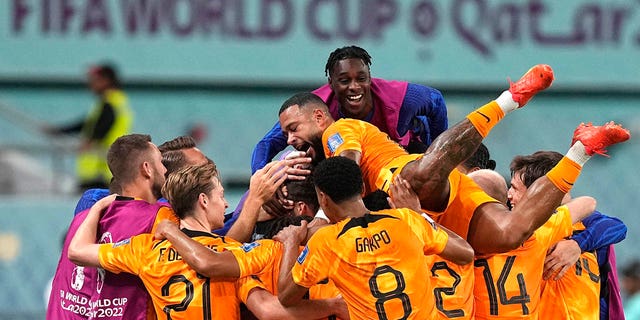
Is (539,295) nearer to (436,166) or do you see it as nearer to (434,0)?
(436,166)

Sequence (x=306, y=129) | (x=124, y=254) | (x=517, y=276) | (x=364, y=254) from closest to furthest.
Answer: (x=364, y=254) → (x=124, y=254) → (x=517, y=276) → (x=306, y=129)

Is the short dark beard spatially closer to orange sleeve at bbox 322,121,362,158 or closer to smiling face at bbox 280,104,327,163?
smiling face at bbox 280,104,327,163

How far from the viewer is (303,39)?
14.4m

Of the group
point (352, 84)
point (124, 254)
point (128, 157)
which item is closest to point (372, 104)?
point (352, 84)

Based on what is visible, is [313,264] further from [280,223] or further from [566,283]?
[566,283]

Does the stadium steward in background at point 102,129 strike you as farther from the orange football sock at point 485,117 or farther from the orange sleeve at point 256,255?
the orange football sock at point 485,117

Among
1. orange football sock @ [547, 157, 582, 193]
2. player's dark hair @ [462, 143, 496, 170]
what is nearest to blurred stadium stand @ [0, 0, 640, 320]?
player's dark hair @ [462, 143, 496, 170]

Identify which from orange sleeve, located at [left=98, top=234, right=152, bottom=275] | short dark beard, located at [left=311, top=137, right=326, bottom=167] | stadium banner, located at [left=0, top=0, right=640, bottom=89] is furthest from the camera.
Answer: stadium banner, located at [left=0, top=0, right=640, bottom=89]

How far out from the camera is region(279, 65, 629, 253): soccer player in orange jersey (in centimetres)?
541

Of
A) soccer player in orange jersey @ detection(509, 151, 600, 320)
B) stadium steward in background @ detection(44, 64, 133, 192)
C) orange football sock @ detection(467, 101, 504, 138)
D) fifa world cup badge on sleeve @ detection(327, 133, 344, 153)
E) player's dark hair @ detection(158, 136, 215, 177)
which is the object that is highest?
orange football sock @ detection(467, 101, 504, 138)

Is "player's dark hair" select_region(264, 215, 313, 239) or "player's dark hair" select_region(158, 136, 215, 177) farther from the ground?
"player's dark hair" select_region(158, 136, 215, 177)

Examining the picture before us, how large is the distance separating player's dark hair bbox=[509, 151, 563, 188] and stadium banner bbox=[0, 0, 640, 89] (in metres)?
8.08

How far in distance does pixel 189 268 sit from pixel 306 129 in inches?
45.2

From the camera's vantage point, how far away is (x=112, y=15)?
46.8 ft
